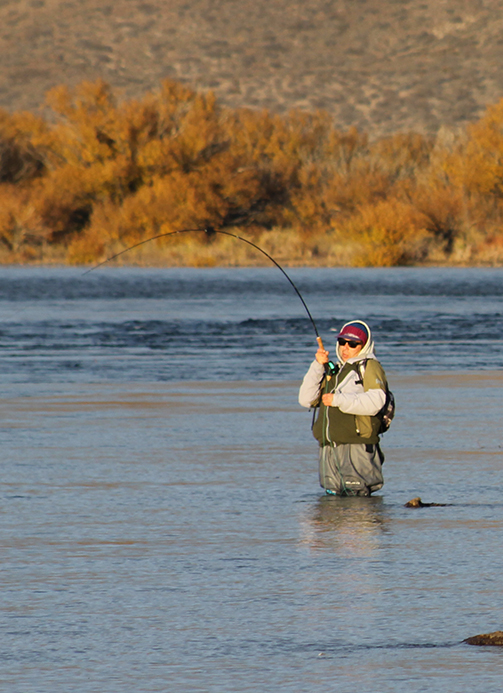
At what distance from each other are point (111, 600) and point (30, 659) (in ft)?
3.23

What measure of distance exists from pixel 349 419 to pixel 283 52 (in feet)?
409

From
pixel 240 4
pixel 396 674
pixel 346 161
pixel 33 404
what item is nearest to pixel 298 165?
pixel 346 161

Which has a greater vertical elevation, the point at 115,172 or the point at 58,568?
the point at 58,568

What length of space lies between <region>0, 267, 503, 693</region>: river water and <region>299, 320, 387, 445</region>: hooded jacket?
15.8 inches

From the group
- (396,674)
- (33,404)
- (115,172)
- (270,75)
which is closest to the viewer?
(396,674)

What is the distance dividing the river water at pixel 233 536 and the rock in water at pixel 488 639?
8 cm

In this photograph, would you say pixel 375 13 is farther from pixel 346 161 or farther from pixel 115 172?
pixel 115 172

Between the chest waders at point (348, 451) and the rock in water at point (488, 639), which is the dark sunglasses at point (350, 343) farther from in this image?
the rock in water at point (488, 639)

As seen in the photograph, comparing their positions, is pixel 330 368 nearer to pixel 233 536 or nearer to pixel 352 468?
pixel 352 468

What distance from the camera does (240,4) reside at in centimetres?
13775

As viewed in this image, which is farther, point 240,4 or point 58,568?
point 240,4

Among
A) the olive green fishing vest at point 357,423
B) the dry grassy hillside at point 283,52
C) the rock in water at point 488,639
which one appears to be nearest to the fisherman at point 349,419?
the olive green fishing vest at point 357,423

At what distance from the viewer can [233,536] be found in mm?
8359

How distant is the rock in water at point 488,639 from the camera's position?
20.0 ft
